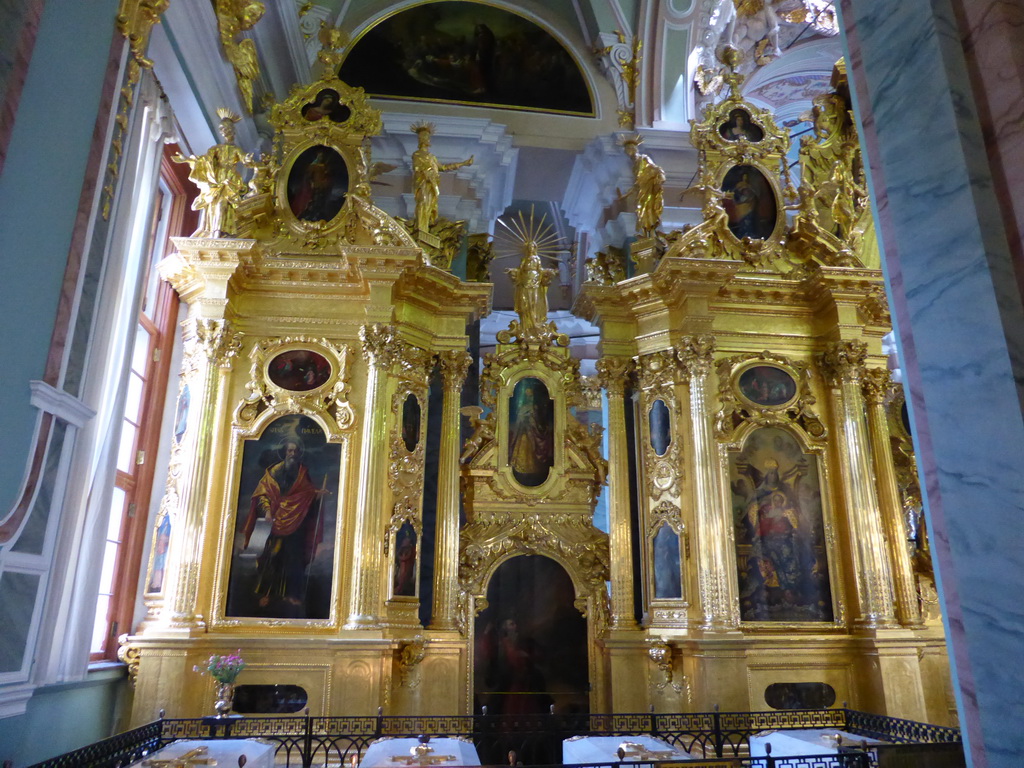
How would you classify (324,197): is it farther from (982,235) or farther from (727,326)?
(982,235)

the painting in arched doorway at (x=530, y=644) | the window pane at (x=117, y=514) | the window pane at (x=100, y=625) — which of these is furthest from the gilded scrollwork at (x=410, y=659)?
the window pane at (x=117, y=514)

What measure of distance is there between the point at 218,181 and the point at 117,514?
175 inches

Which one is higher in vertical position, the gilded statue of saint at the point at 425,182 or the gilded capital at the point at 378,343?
the gilded statue of saint at the point at 425,182

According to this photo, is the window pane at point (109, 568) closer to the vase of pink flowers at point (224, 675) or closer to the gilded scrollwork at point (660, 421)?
the vase of pink flowers at point (224, 675)

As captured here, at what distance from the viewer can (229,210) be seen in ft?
35.4

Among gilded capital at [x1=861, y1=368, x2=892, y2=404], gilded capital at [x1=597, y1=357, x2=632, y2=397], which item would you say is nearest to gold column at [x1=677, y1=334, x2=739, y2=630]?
gilded capital at [x1=597, y1=357, x2=632, y2=397]

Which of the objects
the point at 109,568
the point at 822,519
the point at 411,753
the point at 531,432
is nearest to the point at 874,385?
the point at 822,519

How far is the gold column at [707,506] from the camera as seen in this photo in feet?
33.2

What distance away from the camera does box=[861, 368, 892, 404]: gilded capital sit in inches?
456

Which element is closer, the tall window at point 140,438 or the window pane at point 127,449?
the tall window at point 140,438

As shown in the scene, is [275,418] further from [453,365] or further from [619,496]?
[619,496]

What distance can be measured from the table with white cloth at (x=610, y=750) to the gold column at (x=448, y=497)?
3.06 metres

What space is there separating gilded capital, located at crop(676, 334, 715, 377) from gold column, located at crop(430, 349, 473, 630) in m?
3.07

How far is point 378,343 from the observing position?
10625mm
